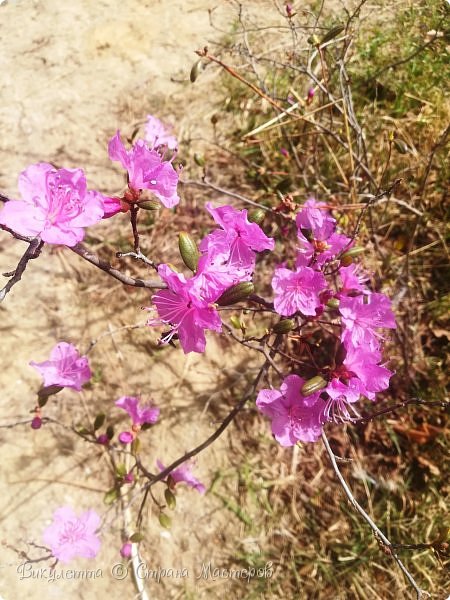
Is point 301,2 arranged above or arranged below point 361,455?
above

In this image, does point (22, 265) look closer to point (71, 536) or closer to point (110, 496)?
point (110, 496)

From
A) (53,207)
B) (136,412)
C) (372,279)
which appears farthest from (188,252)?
(372,279)

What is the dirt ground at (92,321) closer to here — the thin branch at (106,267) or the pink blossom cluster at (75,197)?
the thin branch at (106,267)

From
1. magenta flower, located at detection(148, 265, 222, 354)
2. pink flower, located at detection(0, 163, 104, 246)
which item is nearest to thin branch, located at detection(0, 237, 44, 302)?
pink flower, located at detection(0, 163, 104, 246)

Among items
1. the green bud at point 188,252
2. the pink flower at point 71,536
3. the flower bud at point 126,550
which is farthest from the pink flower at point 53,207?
the flower bud at point 126,550

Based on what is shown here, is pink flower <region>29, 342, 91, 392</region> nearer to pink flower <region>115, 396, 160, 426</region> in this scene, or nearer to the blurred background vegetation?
pink flower <region>115, 396, 160, 426</region>

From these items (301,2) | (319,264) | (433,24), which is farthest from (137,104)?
(319,264)

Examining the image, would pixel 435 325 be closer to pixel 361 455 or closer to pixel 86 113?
pixel 361 455
